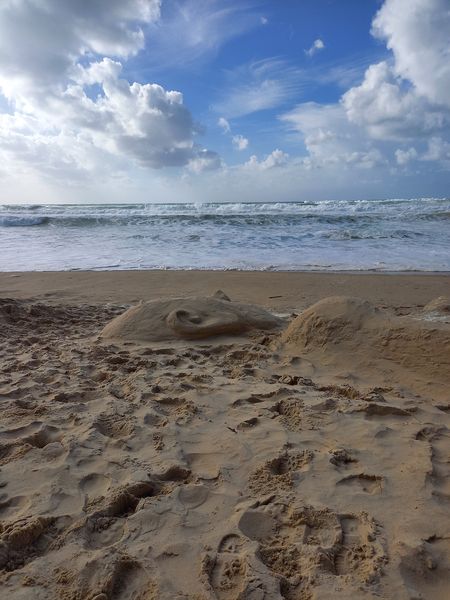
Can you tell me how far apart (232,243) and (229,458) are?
11376 millimetres

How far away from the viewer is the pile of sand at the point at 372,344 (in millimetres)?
2980

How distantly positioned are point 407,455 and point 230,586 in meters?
1.14

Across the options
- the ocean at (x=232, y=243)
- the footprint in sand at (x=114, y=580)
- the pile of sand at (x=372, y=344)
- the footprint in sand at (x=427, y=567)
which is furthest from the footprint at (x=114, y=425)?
the ocean at (x=232, y=243)

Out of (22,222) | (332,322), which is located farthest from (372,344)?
(22,222)

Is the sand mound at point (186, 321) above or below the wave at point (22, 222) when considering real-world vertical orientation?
below

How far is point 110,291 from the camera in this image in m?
6.93

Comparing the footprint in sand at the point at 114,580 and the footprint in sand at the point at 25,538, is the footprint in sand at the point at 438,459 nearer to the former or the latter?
the footprint in sand at the point at 114,580

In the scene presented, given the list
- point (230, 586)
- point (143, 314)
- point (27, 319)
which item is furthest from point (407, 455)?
point (27, 319)

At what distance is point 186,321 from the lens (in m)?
4.09

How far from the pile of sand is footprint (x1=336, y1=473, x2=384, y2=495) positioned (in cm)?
116

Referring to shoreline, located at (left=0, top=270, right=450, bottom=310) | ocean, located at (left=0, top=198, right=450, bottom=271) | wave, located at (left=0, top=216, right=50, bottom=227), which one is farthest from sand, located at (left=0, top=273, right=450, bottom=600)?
wave, located at (left=0, top=216, right=50, bottom=227)

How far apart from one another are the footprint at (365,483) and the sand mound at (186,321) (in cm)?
231

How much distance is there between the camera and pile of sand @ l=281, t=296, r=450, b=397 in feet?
9.78

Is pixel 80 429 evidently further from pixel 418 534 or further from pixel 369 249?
pixel 369 249
